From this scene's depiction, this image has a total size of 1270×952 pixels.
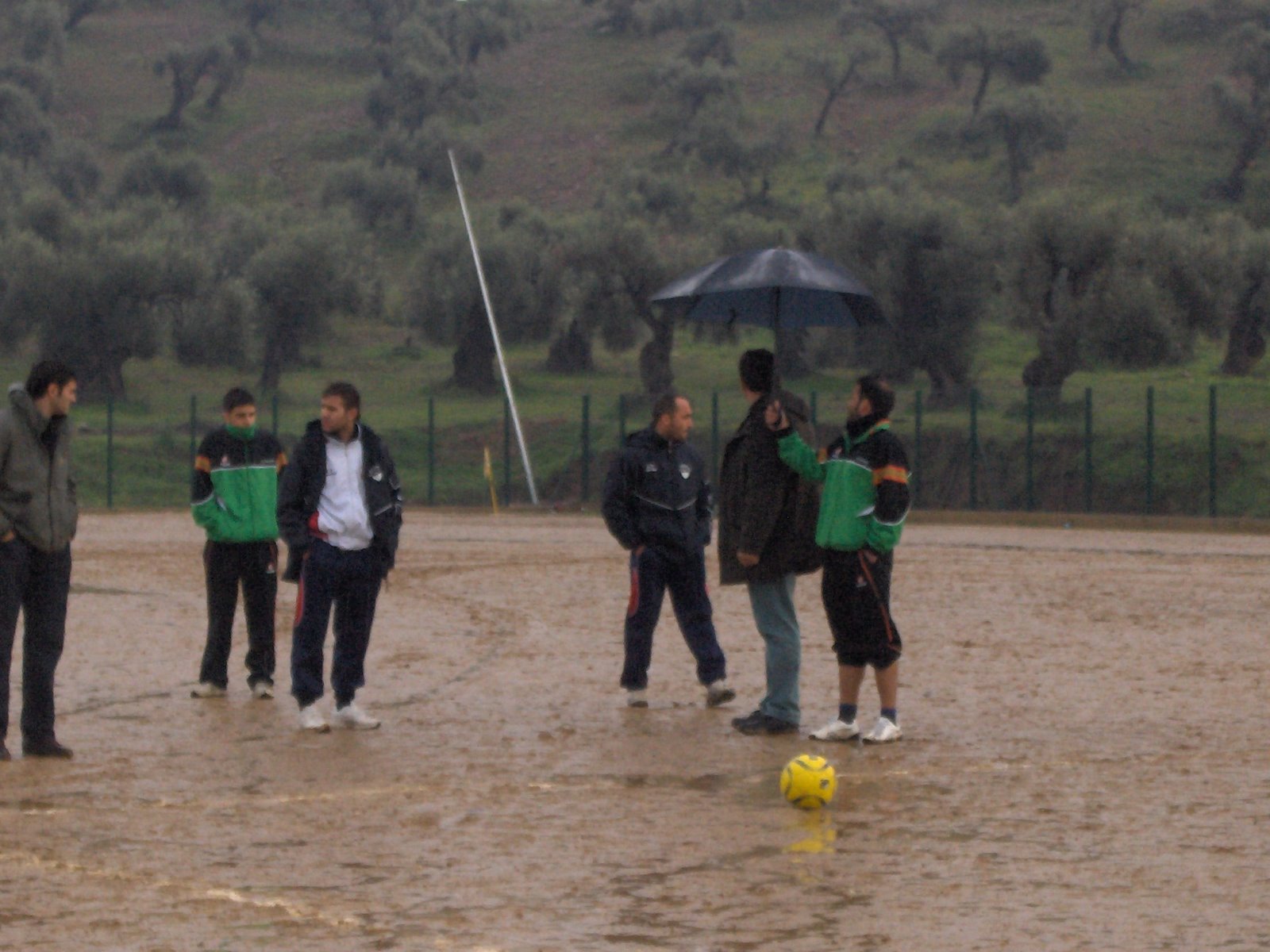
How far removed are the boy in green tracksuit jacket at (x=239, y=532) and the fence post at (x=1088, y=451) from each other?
24.7 metres

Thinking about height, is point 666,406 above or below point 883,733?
above

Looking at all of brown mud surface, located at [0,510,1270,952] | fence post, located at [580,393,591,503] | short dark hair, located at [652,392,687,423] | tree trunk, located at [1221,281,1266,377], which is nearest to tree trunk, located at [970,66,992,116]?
tree trunk, located at [1221,281,1266,377]

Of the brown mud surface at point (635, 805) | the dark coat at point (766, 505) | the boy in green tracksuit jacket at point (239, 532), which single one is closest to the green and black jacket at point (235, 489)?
the boy in green tracksuit jacket at point (239, 532)

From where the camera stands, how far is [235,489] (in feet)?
37.4

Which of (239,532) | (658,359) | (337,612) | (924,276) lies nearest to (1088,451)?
(924,276)

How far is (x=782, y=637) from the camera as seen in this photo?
10.3 m

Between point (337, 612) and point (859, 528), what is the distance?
2639 mm

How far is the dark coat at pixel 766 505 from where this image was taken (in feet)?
33.1

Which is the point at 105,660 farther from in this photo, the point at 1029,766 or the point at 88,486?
the point at 88,486

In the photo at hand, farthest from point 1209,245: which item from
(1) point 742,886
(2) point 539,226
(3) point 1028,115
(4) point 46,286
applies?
(1) point 742,886

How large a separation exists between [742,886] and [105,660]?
7580 millimetres

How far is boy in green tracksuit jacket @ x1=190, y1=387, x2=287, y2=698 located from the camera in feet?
37.5

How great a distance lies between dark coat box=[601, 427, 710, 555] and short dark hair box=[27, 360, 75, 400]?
297 cm

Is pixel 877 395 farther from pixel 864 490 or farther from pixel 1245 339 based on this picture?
pixel 1245 339
